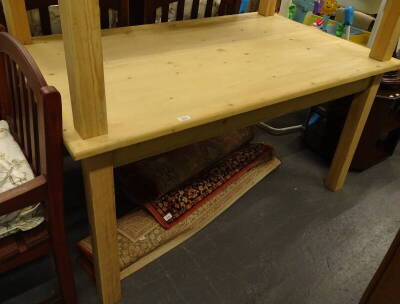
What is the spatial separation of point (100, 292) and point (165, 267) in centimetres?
28

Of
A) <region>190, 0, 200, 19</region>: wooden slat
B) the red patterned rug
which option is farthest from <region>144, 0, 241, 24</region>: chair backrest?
the red patterned rug

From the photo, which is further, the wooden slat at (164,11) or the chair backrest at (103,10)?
the wooden slat at (164,11)

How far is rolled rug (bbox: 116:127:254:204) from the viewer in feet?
5.35

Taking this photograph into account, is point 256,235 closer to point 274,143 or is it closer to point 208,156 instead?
point 208,156

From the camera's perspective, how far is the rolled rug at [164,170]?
1.63m

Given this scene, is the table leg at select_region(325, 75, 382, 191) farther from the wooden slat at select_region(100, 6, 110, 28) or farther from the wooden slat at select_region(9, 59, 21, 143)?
the wooden slat at select_region(9, 59, 21, 143)

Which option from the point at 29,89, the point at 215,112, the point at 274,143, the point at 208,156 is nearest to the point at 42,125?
the point at 29,89

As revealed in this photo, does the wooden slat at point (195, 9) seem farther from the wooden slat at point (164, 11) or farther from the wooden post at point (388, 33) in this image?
the wooden post at point (388, 33)

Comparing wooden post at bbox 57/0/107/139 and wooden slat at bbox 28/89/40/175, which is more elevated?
wooden post at bbox 57/0/107/139

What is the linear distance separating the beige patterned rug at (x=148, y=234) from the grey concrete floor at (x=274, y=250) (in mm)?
35

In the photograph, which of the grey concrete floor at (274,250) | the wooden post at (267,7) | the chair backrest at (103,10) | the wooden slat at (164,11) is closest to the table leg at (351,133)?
the grey concrete floor at (274,250)

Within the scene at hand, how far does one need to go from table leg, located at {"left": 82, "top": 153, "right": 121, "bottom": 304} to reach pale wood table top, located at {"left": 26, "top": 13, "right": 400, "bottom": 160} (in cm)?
9

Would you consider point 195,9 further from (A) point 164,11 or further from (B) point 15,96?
(B) point 15,96

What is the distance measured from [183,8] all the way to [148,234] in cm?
118
